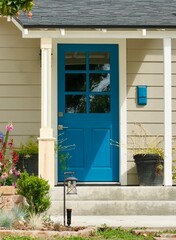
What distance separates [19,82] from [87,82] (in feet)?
3.91

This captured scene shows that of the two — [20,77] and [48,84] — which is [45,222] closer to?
[48,84]

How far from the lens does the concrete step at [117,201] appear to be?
10633 millimetres

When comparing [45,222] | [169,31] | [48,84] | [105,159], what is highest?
[169,31]

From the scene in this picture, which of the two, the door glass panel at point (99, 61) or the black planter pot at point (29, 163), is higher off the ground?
the door glass panel at point (99, 61)

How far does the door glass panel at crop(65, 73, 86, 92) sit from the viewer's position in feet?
40.6

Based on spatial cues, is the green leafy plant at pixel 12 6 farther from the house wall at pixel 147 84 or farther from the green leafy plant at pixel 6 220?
the house wall at pixel 147 84

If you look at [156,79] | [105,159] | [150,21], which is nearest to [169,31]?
[150,21]

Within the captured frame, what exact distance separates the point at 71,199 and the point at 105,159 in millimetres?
1621

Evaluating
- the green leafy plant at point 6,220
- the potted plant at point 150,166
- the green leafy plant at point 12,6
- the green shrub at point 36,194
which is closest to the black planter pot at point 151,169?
the potted plant at point 150,166

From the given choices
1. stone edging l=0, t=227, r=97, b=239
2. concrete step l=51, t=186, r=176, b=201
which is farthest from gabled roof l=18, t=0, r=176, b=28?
stone edging l=0, t=227, r=97, b=239

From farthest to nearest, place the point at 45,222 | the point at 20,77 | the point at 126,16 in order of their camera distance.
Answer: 1. the point at 20,77
2. the point at 126,16
3. the point at 45,222

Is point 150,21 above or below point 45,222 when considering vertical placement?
above

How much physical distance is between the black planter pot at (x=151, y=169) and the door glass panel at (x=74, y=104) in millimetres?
1545

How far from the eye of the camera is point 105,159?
485 inches
